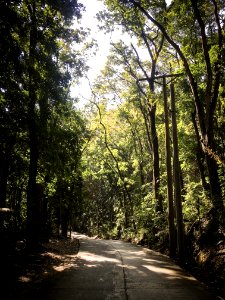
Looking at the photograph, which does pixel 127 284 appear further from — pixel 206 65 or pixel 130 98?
pixel 130 98

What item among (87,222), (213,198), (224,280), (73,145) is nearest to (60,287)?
(224,280)

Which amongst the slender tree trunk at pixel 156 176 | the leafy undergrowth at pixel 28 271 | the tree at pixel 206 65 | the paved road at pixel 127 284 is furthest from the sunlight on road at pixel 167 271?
the slender tree trunk at pixel 156 176

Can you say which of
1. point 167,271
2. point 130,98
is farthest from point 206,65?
point 130,98

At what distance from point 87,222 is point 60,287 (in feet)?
199

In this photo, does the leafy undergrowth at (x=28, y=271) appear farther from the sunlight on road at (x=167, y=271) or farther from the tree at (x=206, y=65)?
the tree at (x=206, y=65)

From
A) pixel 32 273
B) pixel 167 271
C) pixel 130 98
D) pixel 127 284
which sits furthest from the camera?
pixel 130 98

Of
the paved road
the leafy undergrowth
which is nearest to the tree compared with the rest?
the paved road

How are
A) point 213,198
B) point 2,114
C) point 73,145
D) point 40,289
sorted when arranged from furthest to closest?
1. point 73,145
2. point 2,114
3. point 213,198
4. point 40,289

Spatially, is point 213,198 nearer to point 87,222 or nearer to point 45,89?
point 45,89

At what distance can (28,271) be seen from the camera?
10.3 m

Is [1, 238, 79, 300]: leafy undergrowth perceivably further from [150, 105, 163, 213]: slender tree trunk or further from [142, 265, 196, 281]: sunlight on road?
[150, 105, 163, 213]: slender tree trunk

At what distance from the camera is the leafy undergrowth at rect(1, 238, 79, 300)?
25.9ft

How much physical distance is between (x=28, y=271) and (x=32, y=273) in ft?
0.76

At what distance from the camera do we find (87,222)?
67562 mm
